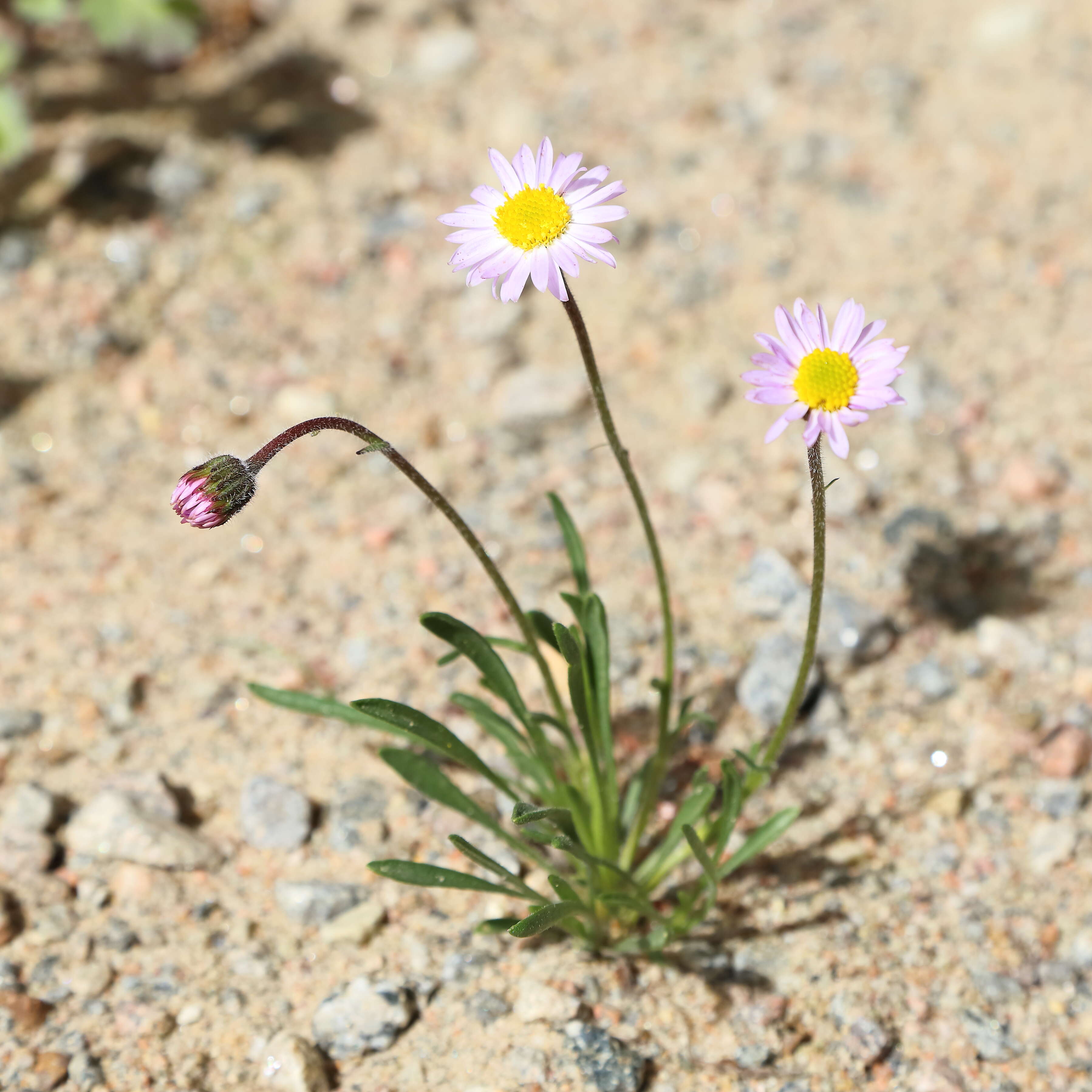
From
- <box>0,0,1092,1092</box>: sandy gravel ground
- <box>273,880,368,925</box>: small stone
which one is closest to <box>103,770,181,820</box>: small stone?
<box>0,0,1092,1092</box>: sandy gravel ground

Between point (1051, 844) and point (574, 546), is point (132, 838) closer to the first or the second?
point (574, 546)

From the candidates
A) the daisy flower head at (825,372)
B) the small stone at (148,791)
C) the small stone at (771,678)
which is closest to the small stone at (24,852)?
the small stone at (148,791)

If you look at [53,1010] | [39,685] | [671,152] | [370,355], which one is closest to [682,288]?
[671,152]

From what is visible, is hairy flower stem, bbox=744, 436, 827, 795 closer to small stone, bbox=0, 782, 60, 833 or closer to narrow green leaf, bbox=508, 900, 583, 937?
narrow green leaf, bbox=508, 900, 583, 937

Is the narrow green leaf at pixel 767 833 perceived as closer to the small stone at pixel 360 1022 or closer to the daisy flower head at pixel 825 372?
the small stone at pixel 360 1022


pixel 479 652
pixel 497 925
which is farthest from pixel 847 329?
pixel 497 925

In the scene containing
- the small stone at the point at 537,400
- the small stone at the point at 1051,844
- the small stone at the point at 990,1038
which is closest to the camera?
the small stone at the point at 990,1038
